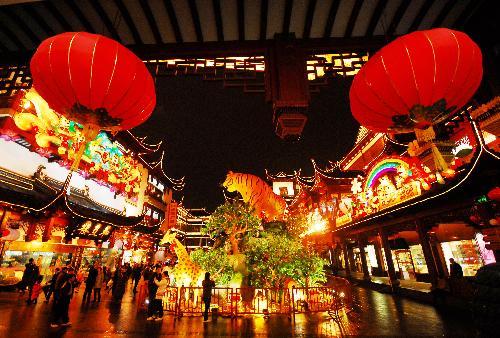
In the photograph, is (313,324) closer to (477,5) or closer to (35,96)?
(477,5)

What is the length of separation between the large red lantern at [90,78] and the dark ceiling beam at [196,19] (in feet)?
3.40

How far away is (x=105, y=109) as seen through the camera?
3.12 m

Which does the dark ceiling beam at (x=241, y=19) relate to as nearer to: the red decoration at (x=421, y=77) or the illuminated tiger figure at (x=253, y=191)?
the red decoration at (x=421, y=77)

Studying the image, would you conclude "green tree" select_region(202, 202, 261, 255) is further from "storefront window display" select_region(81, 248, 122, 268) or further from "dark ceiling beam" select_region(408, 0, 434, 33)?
"storefront window display" select_region(81, 248, 122, 268)

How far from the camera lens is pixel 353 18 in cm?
351

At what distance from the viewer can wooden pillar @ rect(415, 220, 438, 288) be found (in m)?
10.2

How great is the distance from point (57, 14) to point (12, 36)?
3.22 ft

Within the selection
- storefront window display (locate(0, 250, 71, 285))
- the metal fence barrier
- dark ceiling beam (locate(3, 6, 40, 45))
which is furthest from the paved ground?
dark ceiling beam (locate(3, 6, 40, 45))

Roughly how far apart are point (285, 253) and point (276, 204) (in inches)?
122

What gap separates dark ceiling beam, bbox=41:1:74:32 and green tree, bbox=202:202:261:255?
8002 millimetres

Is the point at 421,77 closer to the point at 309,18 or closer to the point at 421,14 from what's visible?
the point at 421,14

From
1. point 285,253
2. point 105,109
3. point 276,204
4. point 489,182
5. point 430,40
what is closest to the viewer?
point 430,40

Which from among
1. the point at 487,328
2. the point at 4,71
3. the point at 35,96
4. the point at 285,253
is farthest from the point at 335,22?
the point at 35,96

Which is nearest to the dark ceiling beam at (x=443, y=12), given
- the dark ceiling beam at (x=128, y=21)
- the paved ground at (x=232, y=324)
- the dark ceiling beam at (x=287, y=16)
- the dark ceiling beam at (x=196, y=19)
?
the dark ceiling beam at (x=287, y=16)
